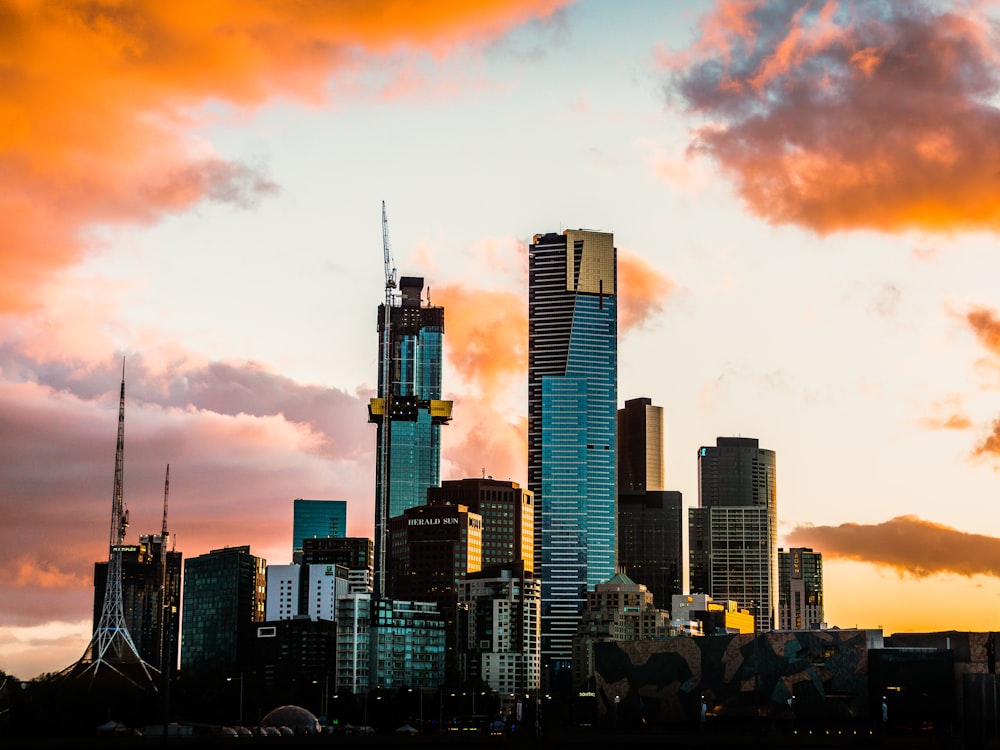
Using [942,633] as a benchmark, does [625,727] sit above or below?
below

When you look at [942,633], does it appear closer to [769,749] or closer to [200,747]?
[769,749]

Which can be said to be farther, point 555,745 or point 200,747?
point 555,745

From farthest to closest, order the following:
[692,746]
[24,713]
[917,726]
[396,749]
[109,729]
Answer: [917,726]
[24,713]
[109,729]
[692,746]
[396,749]

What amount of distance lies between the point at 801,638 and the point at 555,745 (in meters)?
99.4

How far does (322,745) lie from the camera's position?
9750cm

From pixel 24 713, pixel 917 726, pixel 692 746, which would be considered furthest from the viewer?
pixel 917 726

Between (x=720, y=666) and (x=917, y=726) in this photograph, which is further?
(x=720, y=666)

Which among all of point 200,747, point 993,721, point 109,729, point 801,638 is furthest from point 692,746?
point 801,638

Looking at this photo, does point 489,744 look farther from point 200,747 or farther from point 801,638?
point 801,638

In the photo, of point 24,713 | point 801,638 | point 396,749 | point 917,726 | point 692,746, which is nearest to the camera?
point 396,749

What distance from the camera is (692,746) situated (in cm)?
9581

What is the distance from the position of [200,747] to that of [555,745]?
2379 centimetres

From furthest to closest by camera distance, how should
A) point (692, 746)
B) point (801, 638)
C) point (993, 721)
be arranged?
point (801, 638)
point (692, 746)
point (993, 721)

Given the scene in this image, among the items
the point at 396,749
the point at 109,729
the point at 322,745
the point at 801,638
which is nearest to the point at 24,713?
the point at 109,729
